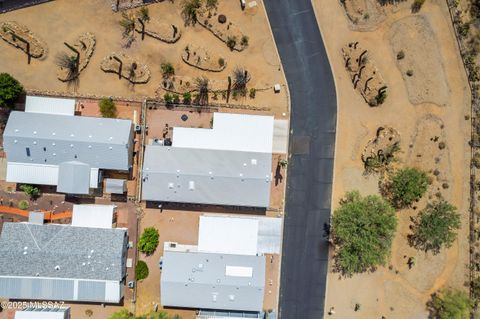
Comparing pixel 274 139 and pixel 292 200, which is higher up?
pixel 274 139

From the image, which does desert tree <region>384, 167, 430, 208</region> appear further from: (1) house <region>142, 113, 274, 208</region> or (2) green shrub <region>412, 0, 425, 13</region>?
(2) green shrub <region>412, 0, 425, 13</region>

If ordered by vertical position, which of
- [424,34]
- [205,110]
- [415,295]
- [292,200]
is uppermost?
[424,34]

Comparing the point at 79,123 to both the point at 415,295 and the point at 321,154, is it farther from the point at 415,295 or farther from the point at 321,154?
the point at 415,295

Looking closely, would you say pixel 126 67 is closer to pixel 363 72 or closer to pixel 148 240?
pixel 148 240

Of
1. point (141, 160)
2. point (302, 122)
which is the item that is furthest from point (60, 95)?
point (302, 122)

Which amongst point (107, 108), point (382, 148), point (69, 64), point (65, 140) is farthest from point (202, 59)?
point (382, 148)
